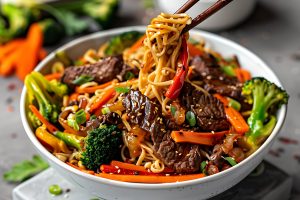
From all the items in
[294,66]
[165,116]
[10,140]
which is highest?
[165,116]

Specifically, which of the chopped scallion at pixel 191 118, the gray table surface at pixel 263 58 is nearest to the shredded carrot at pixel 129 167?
the chopped scallion at pixel 191 118

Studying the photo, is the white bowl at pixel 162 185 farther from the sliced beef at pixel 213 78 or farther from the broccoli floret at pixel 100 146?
the sliced beef at pixel 213 78

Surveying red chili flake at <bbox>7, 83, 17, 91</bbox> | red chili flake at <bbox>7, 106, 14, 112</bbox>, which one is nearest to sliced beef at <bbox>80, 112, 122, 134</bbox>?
red chili flake at <bbox>7, 106, 14, 112</bbox>

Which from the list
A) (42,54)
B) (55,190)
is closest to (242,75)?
(55,190)

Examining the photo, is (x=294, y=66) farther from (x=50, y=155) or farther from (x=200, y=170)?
(x=50, y=155)

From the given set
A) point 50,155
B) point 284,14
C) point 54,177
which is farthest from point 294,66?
point 50,155
